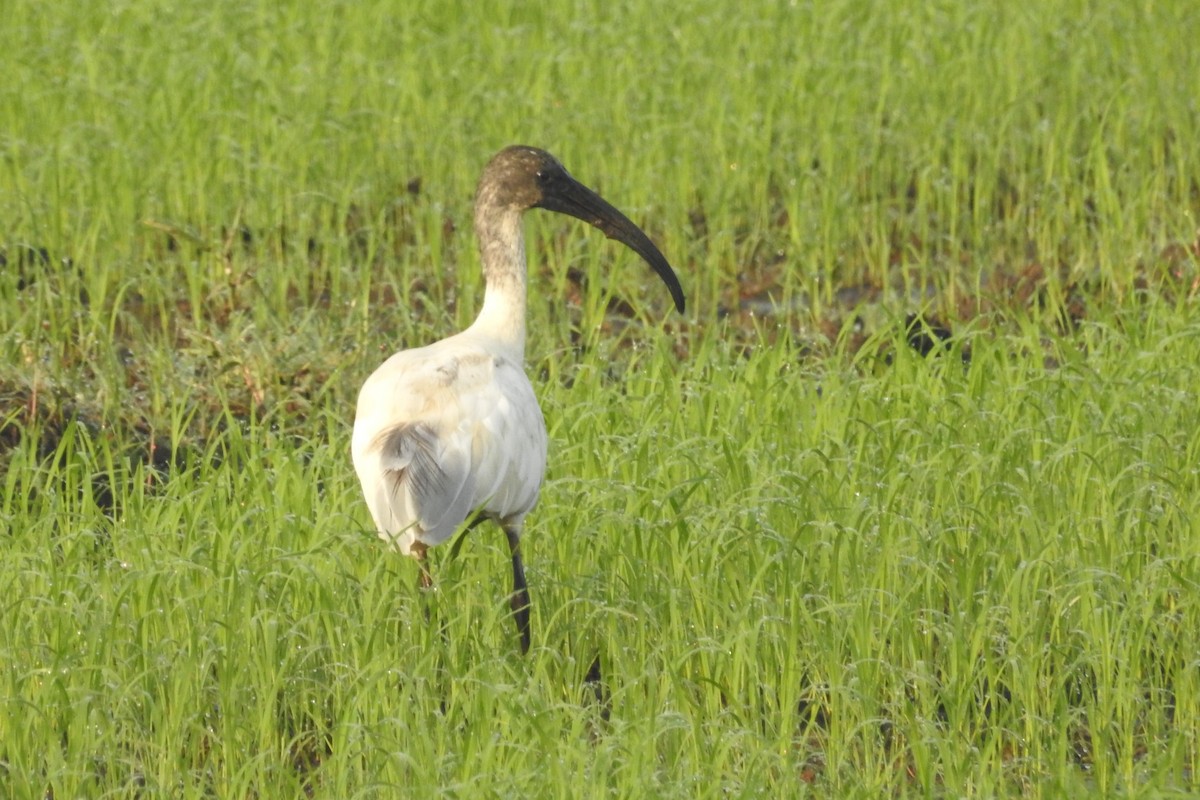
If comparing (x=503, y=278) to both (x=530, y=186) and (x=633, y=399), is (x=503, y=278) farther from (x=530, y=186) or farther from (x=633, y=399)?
(x=633, y=399)

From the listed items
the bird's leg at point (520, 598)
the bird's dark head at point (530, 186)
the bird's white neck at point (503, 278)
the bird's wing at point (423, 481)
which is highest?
the bird's dark head at point (530, 186)

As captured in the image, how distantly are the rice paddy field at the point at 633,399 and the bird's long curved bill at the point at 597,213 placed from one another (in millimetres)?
568

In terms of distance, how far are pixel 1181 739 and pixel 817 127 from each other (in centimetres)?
540

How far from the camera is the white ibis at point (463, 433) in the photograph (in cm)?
467

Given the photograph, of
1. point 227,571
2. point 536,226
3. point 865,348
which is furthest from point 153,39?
point 227,571

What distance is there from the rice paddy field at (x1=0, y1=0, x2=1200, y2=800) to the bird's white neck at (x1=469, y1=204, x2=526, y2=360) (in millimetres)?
495

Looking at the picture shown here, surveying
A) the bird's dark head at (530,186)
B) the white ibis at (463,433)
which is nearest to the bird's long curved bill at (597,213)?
the bird's dark head at (530,186)

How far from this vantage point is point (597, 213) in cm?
574

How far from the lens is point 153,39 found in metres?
9.66

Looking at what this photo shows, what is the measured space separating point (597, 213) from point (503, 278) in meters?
0.41

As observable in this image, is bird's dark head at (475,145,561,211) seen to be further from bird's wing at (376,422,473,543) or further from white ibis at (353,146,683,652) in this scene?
bird's wing at (376,422,473,543)

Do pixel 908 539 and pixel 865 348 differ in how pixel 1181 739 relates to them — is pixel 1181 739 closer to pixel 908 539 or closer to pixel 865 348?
pixel 908 539

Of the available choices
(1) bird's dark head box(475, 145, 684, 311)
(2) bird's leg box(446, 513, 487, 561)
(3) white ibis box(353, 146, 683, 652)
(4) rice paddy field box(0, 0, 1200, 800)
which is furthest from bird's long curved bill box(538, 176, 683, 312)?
(2) bird's leg box(446, 513, 487, 561)

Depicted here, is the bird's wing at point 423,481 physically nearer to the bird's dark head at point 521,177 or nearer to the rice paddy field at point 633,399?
the rice paddy field at point 633,399
